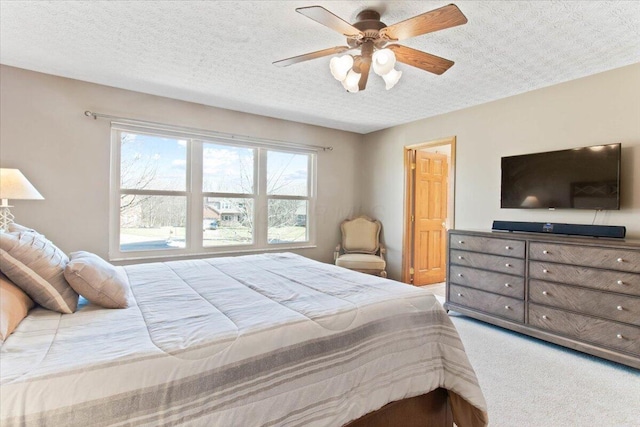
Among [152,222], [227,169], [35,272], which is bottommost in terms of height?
[35,272]

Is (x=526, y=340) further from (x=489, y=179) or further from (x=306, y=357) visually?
(x=306, y=357)

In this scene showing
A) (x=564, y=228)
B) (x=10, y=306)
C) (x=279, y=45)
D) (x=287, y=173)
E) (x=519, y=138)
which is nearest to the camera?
(x=10, y=306)

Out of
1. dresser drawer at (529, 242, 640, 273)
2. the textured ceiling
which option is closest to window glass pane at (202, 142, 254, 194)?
the textured ceiling

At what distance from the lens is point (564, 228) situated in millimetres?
3027

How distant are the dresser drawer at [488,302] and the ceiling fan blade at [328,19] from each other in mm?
2751

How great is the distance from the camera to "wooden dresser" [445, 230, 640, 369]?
8.04 feet

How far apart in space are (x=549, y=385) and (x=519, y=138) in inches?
97.0

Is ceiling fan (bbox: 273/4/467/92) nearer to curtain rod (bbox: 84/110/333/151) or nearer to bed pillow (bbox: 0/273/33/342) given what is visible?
bed pillow (bbox: 0/273/33/342)

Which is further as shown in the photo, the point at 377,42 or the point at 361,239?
the point at 361,239

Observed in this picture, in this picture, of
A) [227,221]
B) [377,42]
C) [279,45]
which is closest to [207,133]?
[227,221]

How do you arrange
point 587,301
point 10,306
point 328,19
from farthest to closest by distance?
point 587,301
point 328,19
point 10,306

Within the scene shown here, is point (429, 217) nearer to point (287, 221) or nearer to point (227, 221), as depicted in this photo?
point (287, 221)

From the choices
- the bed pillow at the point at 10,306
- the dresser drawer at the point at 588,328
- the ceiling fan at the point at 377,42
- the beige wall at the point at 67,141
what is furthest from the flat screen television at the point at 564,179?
the bed pillow at the point at 10,306

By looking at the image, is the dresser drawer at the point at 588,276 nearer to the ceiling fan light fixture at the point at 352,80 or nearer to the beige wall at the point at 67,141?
the ceiling fan light fixture at the point at 352,80
